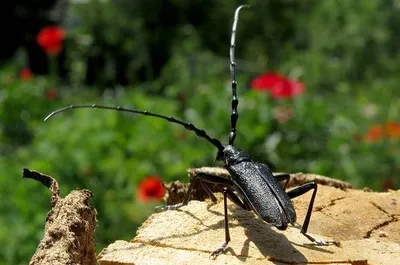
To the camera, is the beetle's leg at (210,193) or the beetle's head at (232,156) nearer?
the beetle's leg at (210,193)

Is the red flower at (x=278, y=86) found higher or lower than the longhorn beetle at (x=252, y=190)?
higher

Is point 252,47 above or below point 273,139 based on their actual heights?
above

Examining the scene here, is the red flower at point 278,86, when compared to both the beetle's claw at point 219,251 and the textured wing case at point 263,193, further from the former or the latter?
the beetle's claw at point 219,251

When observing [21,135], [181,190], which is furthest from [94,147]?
[181,190]

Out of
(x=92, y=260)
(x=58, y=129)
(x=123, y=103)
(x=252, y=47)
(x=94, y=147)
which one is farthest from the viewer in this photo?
(x=252, y=47)

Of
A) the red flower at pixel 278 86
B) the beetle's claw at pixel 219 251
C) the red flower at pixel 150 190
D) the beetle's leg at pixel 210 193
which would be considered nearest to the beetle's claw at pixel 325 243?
the beetle's claw at pixel 219 251

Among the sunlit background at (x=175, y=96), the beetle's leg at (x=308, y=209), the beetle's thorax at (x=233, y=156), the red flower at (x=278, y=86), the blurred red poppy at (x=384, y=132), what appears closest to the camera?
the beetle's leg at (x=308, y=209)

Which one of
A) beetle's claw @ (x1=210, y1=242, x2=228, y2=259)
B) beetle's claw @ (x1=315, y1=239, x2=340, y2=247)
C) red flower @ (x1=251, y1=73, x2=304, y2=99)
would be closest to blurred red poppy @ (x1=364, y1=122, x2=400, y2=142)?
red flower @ (x1=251, y1=73, x2=304, y2=99)

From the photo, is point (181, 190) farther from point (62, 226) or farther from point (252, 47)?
point (252, 47)
